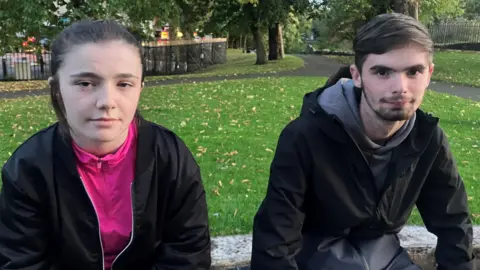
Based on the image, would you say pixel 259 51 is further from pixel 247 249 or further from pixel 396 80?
pixel 396 80

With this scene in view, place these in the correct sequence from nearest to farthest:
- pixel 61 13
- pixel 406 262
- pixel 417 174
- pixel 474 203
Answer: pixel 417 174 < pixel 406 262 < pixel 474 203 < pixel 61 13

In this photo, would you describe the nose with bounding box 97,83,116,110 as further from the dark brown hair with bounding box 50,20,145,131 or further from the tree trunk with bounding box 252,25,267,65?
the tree trunk with bounding box 252,25,267,65

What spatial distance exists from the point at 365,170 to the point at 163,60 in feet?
87.0

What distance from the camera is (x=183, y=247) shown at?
7.59ft

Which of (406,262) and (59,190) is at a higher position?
(59,190)

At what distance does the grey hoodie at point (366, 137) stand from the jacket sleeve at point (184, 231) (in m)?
0.71

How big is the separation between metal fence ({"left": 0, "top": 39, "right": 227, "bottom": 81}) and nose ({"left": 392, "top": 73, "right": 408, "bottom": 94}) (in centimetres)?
1623

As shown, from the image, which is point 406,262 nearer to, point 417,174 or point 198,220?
point 417,174

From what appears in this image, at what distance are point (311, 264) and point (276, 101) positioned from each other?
881cm

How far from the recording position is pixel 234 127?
8148 mm

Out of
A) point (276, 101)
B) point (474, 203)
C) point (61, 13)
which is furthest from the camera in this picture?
point (61, 13)

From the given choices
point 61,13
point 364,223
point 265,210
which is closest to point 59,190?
point 265,210

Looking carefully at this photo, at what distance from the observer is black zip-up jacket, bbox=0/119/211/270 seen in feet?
6.91

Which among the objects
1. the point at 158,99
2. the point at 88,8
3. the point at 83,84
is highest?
the point at 88,8
